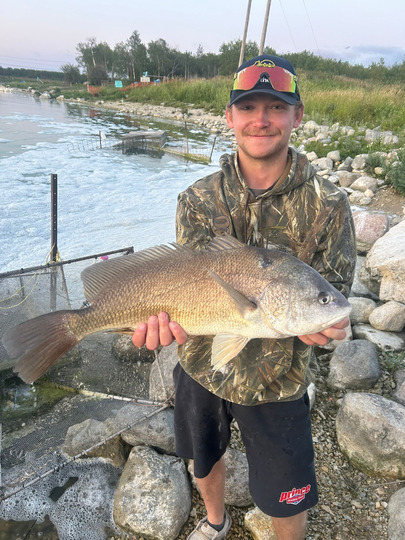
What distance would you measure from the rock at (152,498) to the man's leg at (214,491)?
255mm

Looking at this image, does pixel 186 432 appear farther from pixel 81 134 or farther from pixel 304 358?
pixel 81 134

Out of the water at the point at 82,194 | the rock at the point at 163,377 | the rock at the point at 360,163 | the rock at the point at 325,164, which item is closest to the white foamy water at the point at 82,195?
the water at the point at 82,194

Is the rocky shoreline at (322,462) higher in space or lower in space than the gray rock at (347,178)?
lower

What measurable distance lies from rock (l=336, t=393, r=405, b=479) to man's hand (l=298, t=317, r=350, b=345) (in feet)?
4.43

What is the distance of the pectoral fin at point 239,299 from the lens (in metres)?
1.72

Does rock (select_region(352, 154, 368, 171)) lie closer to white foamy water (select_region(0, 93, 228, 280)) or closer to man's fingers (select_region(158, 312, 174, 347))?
white foamy water (select_region(0, 93, 228, 280))

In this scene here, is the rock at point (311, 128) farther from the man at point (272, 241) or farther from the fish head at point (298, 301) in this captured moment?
the fish head at point (298, 301)

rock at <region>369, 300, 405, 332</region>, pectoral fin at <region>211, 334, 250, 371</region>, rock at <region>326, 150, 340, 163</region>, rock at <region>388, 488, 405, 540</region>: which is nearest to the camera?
pectoral fin at <region>211, 334, 250, 371</region>

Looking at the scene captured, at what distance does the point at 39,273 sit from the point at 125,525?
96.9 inches

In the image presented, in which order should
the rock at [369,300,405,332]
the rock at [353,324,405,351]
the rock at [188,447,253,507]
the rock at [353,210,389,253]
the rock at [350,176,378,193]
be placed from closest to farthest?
the rock at [188,447,253,507]
the rock at [353,324,405,351]
the rock at [369,300,405,332]
the rock at [353,210,389,253]
the rock at [350,176,378,193]

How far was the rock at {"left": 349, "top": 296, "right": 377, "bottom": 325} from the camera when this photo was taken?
167 inches

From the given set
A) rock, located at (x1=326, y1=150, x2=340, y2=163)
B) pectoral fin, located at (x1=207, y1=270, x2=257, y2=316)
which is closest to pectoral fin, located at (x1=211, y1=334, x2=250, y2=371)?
pectoral fin, located at (x1=207, y1=270, x2=257, y2=316)

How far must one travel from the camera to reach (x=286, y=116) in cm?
194

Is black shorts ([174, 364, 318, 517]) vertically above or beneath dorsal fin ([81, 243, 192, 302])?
beneath
